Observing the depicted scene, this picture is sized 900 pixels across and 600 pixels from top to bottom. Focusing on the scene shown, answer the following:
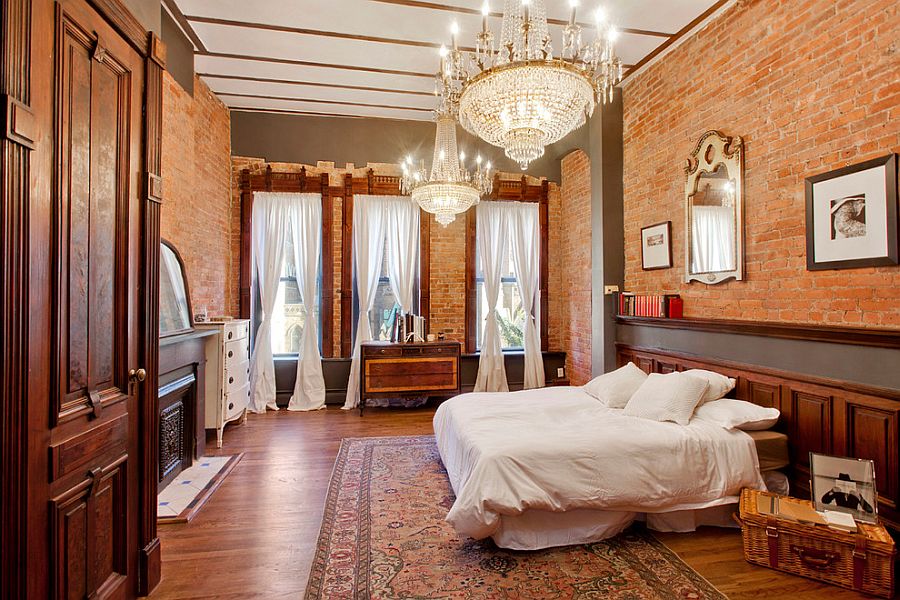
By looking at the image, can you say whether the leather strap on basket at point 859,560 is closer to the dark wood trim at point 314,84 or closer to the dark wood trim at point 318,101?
the dark wood trim at point 314,84

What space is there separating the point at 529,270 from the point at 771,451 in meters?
4.17

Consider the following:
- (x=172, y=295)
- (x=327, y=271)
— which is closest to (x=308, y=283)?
(x=327, y=271)

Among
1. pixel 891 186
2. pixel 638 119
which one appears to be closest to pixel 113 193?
pixel 891 186

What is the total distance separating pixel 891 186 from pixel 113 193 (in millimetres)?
3887

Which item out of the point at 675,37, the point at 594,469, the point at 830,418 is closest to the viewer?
the point at 594,469

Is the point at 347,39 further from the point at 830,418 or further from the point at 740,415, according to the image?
the point at 830,418

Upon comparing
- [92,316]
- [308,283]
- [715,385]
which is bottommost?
[715,385]

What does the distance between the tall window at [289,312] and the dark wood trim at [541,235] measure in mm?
2086

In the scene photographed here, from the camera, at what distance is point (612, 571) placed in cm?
250

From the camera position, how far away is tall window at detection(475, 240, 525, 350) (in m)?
6.89

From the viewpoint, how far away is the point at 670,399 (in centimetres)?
329

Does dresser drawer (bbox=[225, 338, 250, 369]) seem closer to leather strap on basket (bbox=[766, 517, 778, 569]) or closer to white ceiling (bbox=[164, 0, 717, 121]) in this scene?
white ceiling (bbox=[164, 0, 717, 121])

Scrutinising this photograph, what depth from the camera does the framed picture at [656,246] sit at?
172 inches

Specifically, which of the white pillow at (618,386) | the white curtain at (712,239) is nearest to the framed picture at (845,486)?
the white pillow at (618,386)
